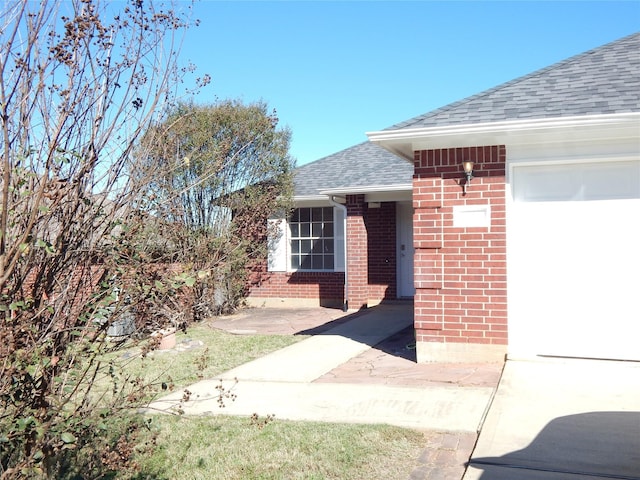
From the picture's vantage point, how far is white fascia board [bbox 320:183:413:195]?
43.0 ft

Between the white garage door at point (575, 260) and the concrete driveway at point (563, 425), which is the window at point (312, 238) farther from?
the concrete driveway at point (563, 425)

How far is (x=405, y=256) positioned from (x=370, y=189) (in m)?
2.02

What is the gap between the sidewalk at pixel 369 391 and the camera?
16.4 feet

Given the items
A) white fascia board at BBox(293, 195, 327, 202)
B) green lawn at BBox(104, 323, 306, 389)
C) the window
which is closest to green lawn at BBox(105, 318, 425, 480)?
green lawn at BBox(104, 323, 306, 389)

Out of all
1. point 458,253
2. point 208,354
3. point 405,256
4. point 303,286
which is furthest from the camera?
point 303,286

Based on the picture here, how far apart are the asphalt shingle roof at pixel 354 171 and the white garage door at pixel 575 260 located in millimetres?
5829

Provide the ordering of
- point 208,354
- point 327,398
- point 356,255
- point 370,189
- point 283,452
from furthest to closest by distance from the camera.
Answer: point 356,255, point 370,189, point 208,354, point 327,398, point 283,452

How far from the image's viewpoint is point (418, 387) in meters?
6.55

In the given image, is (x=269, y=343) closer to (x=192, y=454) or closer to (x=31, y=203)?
(x=192, y=454)

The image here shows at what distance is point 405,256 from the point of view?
1440 centimetres

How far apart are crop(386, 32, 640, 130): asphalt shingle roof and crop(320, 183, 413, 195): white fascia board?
469cm

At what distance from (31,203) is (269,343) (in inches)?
291

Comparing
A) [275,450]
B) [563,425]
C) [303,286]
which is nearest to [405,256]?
[303,286]

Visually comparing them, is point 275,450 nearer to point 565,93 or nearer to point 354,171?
point 565,93
